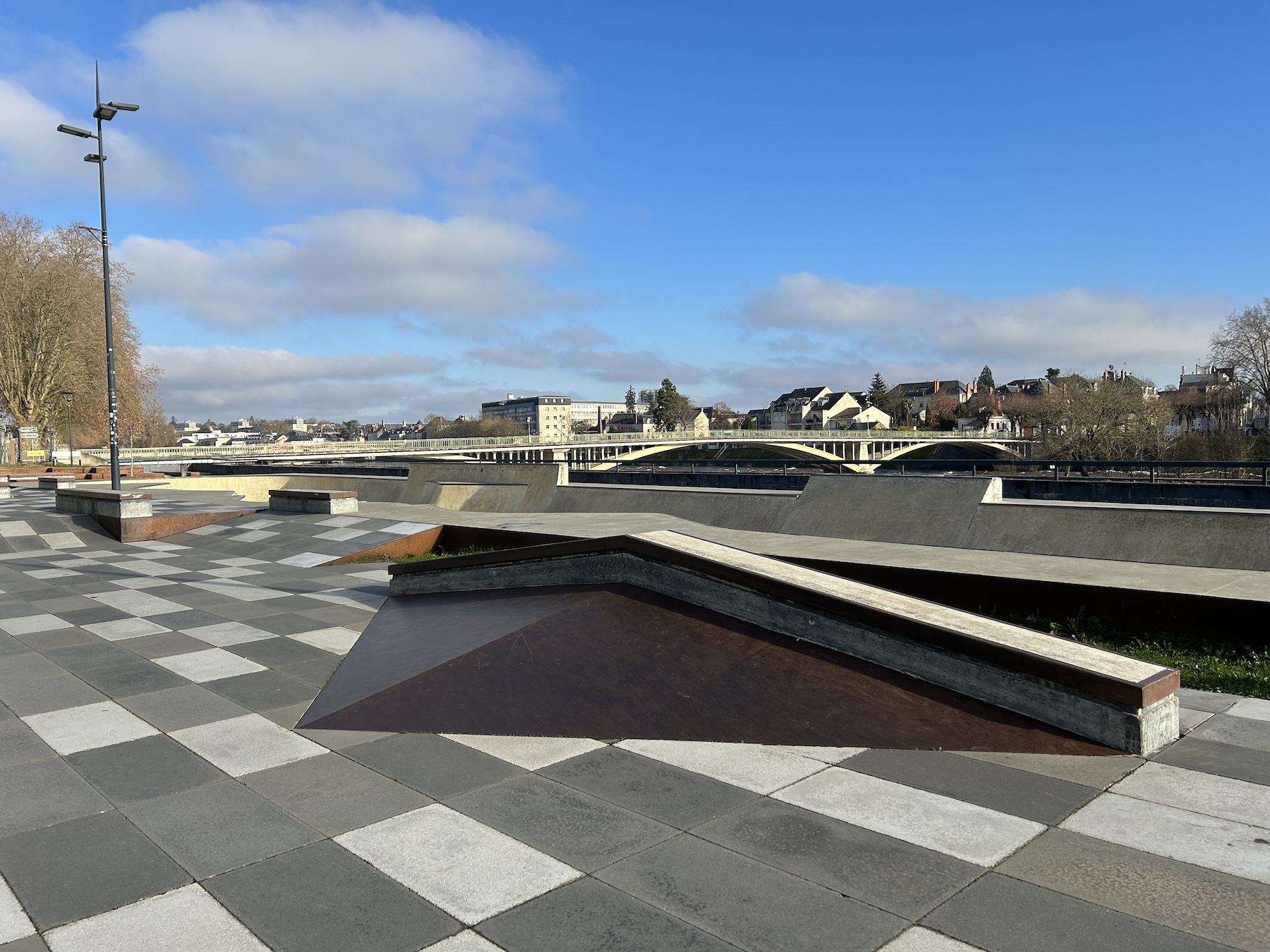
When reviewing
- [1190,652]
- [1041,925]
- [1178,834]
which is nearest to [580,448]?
[1190,652]

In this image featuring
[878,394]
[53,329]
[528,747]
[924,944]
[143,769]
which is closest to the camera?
[924,944]

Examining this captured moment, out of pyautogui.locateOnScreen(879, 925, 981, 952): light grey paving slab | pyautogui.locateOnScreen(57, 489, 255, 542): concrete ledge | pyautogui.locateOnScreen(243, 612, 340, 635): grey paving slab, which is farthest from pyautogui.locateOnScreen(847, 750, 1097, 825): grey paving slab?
pyautogui.locateOnScreen(57, 489, 255, 542): concrete ledge

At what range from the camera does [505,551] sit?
31.4ft

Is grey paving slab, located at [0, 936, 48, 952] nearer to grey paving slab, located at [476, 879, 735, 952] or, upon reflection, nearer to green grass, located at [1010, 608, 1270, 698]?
grey paving slab, located at [476, 879, 735, 952]

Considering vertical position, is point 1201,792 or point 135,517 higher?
point 135,517

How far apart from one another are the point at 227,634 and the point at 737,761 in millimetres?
6238

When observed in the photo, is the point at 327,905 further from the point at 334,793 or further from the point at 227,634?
the point at 227,634

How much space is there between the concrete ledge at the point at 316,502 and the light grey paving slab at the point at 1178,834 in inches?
702

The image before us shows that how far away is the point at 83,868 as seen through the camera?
4.02 m

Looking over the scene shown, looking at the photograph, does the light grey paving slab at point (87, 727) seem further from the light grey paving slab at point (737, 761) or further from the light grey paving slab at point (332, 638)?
the light grey paving slab at point (737, 761)

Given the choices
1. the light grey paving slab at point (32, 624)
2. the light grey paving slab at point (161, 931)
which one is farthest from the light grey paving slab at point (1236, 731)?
the light grey paving slab at point (32, 624)

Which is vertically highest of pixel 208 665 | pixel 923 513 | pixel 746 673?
pixel 923 513

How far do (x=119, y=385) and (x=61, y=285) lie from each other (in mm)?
8047

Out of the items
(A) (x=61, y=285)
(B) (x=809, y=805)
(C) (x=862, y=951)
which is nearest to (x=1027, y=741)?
(B) (x=809, y=805)
